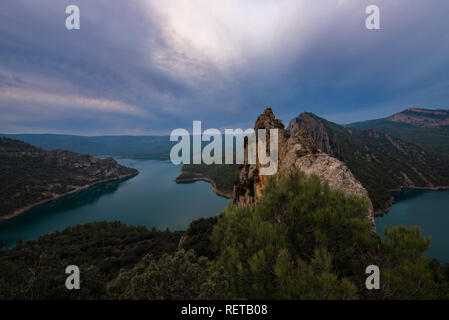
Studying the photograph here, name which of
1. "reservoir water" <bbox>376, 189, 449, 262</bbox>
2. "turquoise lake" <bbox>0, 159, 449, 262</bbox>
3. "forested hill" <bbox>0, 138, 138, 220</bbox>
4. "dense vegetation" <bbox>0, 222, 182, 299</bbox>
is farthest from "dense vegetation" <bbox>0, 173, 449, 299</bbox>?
"forested hill" <bbox>0, 138, 138, 220</bbox>

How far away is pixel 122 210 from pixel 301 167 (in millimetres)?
63753

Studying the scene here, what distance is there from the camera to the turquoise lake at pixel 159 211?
40219 mm

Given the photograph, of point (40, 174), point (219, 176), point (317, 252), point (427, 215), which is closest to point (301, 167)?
point (317, 252)

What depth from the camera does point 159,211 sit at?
180 feet

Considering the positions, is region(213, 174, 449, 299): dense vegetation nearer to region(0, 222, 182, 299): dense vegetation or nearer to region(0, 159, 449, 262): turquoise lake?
region(0, 222, 182, 299): dense vegetation

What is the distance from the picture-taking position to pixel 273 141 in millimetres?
18891

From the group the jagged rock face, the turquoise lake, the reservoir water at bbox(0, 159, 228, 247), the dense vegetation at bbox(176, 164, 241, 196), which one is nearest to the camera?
the jagged rock face

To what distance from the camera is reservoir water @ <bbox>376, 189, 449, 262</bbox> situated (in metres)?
31.5

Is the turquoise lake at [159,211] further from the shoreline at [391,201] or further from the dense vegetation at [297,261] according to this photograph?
the dense vegetation at [297,261]

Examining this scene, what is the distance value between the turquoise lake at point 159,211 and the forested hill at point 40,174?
453 centimetres

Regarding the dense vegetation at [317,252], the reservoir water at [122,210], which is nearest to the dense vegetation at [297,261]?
the dense vegetation at [317,252]
